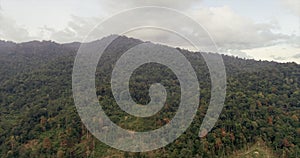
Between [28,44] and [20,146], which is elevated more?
[28,44]

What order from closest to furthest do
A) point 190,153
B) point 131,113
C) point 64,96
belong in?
point 190,153
point 131,113
point 64,96

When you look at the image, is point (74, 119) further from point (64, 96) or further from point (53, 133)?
point (64, 96)

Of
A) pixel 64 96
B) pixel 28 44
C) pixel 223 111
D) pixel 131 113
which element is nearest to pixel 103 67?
pixel 64 96

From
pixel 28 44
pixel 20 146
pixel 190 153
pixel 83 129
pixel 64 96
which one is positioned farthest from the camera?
pixel 28 44

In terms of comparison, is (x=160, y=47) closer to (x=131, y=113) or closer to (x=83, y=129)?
(x=131, y=113)

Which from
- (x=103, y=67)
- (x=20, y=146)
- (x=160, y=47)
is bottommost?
(x=20, y=146)

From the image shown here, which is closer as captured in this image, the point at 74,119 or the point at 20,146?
the point at 20,146

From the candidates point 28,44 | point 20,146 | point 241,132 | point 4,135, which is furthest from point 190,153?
point 28,44
